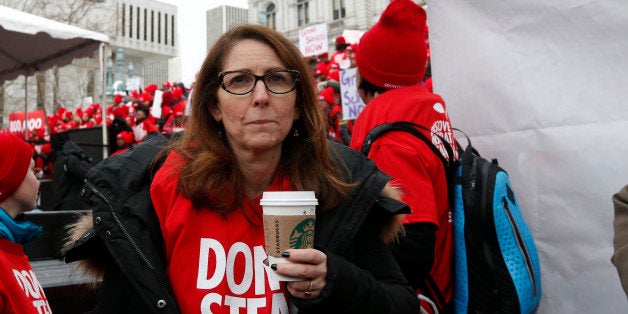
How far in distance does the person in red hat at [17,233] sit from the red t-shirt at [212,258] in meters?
0.92

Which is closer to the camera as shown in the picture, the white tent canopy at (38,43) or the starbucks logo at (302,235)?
the starbucks logo at (302,235)

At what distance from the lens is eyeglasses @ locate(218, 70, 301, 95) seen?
1.64 m

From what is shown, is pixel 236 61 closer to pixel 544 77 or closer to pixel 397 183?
pixel 397 183

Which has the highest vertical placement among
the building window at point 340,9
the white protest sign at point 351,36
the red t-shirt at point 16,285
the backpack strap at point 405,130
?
the building window at point 340,9

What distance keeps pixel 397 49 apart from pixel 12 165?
2.07 meters

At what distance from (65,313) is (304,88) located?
239 centimetres

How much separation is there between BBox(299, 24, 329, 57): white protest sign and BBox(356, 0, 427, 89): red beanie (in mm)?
10364

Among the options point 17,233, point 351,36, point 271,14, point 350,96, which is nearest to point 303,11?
point 271,14

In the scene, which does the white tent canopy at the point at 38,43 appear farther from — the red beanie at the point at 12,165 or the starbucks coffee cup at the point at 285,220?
the starbucks coffee cup at the point at 285,220

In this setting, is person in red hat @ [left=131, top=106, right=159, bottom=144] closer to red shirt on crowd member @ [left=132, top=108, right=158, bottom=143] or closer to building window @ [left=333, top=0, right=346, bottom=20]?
red shirt on crowd member @ [left=132, top=108, right=158, bottom=143]

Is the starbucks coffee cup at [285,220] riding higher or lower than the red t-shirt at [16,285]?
higher

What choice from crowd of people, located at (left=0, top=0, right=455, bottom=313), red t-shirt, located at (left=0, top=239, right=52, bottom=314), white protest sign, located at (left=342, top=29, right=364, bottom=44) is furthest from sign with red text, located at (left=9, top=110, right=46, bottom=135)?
crowd of people, located at (left=0, top=0, right=455, bottom=313)

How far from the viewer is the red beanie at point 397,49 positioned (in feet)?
8.36

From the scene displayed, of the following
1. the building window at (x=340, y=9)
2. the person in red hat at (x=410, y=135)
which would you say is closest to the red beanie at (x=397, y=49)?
the person in red hat at (x=410, y=135)
